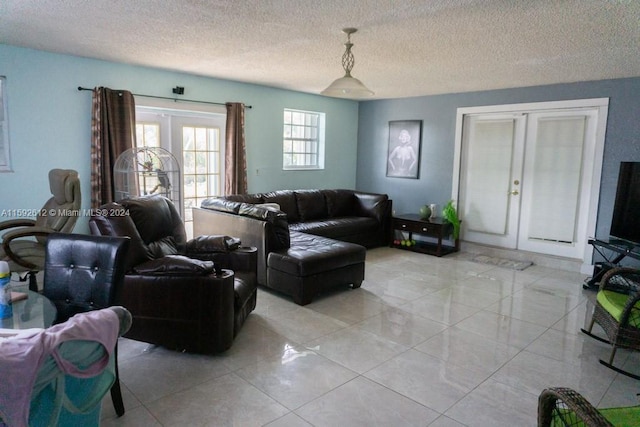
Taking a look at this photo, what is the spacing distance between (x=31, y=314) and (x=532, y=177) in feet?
18.7

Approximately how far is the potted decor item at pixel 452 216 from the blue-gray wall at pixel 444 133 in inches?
11.9

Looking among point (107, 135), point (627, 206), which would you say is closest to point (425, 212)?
point (627, 206)

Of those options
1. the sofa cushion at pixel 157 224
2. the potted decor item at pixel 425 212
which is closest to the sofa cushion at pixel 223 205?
the sofa cushion at pixel 157 224

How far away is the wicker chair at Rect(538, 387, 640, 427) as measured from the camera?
4.19ft

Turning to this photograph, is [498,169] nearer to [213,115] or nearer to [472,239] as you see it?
[472,239]

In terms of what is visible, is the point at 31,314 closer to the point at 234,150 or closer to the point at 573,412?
the point at 573,412

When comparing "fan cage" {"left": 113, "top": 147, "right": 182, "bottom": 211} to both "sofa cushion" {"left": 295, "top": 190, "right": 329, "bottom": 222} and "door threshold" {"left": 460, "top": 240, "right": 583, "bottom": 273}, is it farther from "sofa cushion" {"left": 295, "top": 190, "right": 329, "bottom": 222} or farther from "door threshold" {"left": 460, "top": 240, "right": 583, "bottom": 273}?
"door threshold" {"left": 460, "top": 240, "right": 583, "bottom": 273}

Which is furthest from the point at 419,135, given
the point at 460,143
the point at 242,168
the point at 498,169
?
the point at 242,168

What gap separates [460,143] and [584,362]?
391cm

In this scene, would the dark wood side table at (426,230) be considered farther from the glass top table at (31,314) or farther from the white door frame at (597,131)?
the glass top table at (31,314)

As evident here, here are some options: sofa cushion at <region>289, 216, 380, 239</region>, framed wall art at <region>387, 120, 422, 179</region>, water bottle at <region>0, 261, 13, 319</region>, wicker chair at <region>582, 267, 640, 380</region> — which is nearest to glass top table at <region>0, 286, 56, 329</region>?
water bottle at <region>0, 261, 13, 319</region>

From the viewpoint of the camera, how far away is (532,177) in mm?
5598

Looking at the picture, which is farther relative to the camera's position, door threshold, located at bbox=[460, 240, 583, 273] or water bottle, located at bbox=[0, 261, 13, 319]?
door threshold, located at bbox=[460, 240, 583, 273]

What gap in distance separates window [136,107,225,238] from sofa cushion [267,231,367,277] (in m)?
1.90
